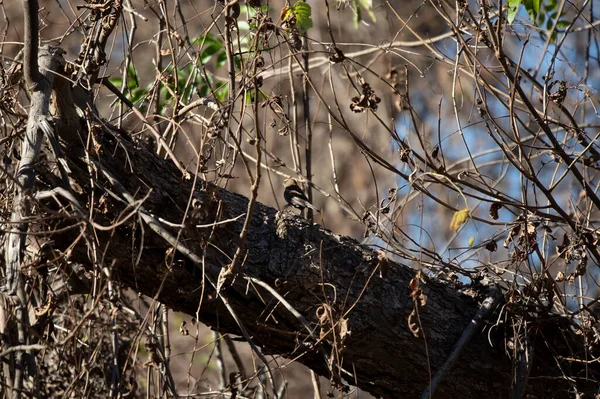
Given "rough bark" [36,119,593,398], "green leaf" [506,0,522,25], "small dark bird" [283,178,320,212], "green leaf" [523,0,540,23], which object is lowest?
"rough bark" [36,119,593,398]

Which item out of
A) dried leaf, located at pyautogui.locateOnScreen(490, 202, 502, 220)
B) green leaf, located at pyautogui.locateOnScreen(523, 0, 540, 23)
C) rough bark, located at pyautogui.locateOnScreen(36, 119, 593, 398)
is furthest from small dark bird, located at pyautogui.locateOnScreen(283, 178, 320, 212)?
green leaf, located at pyautogui.locateOnScreen(523, 0, 540, 23)

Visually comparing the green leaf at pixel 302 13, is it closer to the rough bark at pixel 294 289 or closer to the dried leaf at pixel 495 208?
the rough bark at pixel 294 289

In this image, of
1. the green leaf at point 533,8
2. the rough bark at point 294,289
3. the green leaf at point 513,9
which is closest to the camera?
the rough bark at point 294,289

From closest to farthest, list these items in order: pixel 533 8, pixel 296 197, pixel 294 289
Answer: pixel 294 289 → pixel 533 8 → pixel 296 197

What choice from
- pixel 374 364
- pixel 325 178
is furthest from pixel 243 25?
pixel 325 178

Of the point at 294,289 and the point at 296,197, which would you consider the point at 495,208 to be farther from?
the point at 296,197

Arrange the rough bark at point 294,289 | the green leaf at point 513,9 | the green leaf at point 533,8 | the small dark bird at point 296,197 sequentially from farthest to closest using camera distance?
the small dark bird at point 296,197, the green leaf at point 533,8, the green leaf at point 513,9, the rough bark at point 294,289

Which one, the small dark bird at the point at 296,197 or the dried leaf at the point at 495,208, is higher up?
the small dark bird at the point at 296,197

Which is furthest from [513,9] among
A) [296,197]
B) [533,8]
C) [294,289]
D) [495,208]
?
[296,197]

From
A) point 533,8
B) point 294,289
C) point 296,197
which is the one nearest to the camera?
point 294,289

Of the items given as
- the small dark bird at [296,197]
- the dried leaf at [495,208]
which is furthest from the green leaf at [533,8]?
the small dark bird at [296,197]

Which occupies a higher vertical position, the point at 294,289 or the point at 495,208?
the point at 495,208

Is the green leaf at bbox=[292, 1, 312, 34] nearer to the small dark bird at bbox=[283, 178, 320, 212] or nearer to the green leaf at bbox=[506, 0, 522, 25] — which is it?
the green leaf at bbox=[506, 0, 522, 25]

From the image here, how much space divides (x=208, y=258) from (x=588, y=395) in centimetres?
159
